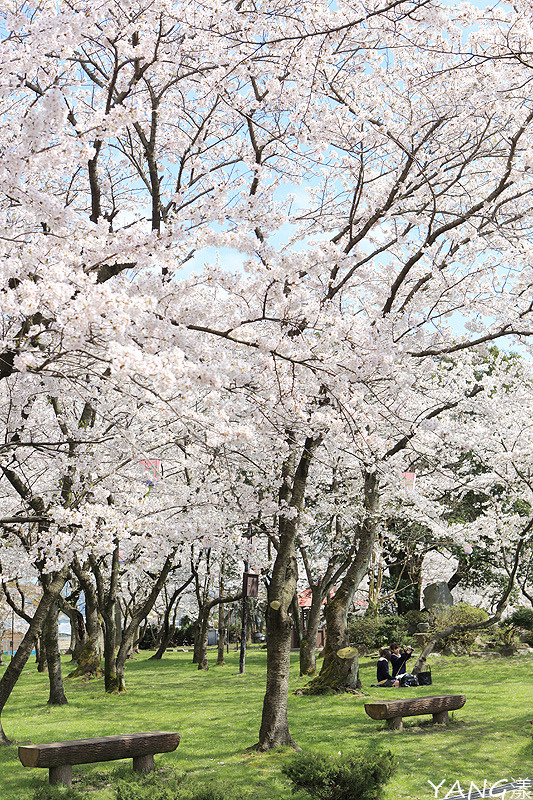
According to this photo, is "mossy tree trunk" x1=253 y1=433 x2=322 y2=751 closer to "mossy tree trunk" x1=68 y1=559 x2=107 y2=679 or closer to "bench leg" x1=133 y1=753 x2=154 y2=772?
"bench leg" x1=133 y1=753 x2=154 y2=772

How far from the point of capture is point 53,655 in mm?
13219

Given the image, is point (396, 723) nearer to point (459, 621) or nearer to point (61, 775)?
point (61, 775)

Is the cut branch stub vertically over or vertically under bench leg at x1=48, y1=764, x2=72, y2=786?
over

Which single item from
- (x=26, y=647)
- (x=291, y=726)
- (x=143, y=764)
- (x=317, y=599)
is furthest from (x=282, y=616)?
(x=317, y=599)

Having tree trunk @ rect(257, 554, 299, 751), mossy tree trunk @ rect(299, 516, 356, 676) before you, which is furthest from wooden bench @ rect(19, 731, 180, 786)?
mossy tree trunk @ rect(299, 516, 356, 676)

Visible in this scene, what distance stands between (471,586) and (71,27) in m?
22.8

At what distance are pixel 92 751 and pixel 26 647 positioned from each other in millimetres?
3304

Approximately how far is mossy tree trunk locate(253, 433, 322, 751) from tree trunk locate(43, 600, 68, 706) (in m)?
6.14

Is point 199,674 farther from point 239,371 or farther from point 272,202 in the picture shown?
point 239,371

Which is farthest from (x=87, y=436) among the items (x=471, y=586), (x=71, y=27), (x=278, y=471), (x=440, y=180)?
(x=471, y=586)

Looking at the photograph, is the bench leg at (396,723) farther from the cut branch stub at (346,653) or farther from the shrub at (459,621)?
the shrub at (459,621)

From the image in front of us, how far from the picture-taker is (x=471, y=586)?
23.5 metres

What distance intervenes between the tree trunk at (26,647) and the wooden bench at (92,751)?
248cm

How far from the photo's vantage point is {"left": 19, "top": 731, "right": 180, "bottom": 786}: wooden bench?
22.3 ft
